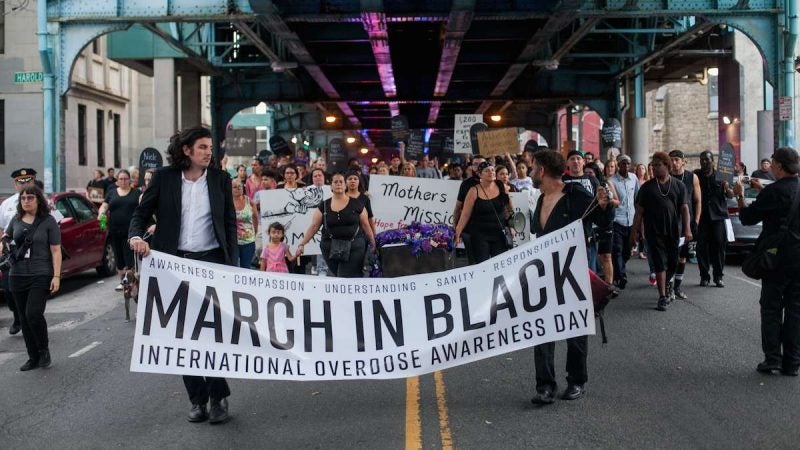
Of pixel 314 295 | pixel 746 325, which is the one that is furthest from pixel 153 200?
pixel 746 325

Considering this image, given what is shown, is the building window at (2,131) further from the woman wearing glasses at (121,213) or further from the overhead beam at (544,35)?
the woman wearing glasses at (121,213)

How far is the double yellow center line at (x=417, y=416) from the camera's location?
5281 millimetres

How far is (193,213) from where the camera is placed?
578cm

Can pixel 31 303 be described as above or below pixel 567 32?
below

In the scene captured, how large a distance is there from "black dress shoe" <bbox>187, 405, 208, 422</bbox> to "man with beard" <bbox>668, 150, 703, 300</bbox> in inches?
278

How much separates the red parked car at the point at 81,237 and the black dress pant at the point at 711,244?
9497mm

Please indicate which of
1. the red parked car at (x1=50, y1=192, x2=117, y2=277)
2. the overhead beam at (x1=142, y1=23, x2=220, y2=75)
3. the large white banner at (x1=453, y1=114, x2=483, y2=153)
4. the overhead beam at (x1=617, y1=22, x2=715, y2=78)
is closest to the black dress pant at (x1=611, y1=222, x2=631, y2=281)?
the large white banner at (x1=453, y1=114, x2=483, y2=153)

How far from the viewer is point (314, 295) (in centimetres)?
591

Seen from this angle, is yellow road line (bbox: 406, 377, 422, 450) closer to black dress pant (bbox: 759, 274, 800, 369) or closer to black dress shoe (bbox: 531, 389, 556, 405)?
black dress shoe (bbox: 531, 389, 556, 405)

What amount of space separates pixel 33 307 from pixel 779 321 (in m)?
6.48

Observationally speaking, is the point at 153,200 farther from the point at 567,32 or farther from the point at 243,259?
the point at 567,32

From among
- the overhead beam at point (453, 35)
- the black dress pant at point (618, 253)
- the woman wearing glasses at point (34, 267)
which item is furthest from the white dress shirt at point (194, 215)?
the overhead beam at point (453, 35)

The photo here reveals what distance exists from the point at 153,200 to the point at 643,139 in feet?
82.9

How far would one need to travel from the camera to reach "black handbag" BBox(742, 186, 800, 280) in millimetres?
6941
